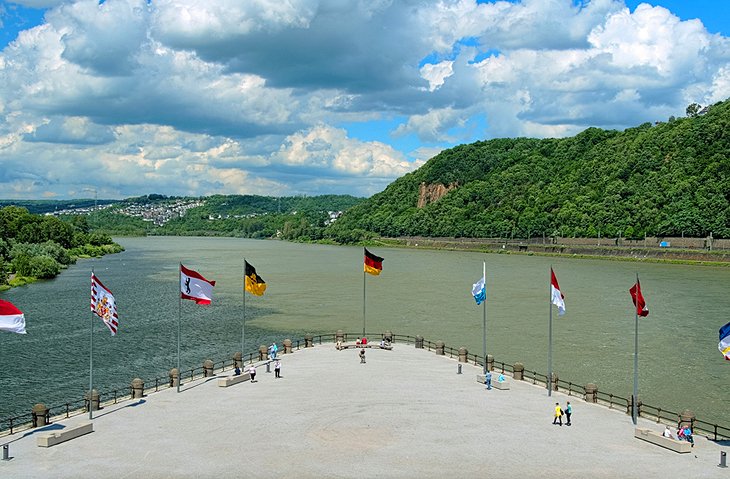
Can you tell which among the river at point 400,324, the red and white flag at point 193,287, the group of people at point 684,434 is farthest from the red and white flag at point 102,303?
the group of people at point 684,434

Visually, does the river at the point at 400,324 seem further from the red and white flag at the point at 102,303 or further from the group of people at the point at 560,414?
the group of people at the point at 560,414

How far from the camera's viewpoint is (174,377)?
111 feet

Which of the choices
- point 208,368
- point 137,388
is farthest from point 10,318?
point 208,368

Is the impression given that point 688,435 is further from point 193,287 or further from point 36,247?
point 36,247

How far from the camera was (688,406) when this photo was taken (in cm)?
3784

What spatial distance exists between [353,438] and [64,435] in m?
10.4

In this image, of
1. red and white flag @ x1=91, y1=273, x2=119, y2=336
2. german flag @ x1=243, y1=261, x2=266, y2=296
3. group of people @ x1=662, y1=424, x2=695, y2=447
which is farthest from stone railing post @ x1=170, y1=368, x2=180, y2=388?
group of people @ x1=662, y1=424, x2=695, y2=447

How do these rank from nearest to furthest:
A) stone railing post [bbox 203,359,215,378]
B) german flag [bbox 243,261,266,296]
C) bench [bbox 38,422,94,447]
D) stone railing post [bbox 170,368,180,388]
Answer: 1. bench [bbox 38,422,94,447]
2. stone railing post [bbox 170,368,180,388]
3. stone railing post [bbox 203,359,215,378]
4. german flag [bbox 243,261,266,296]

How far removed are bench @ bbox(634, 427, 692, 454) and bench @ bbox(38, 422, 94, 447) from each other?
20.8 meters

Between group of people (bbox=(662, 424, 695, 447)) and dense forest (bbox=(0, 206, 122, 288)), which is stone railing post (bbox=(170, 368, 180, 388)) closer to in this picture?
group of people (bbox=(662, 424, 695, 447))

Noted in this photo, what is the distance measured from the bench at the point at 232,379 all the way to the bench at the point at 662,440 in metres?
18.9

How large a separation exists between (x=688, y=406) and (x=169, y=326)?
4423cm

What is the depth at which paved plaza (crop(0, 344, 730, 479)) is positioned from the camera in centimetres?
2253

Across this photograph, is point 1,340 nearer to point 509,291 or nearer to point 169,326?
point 169,326
